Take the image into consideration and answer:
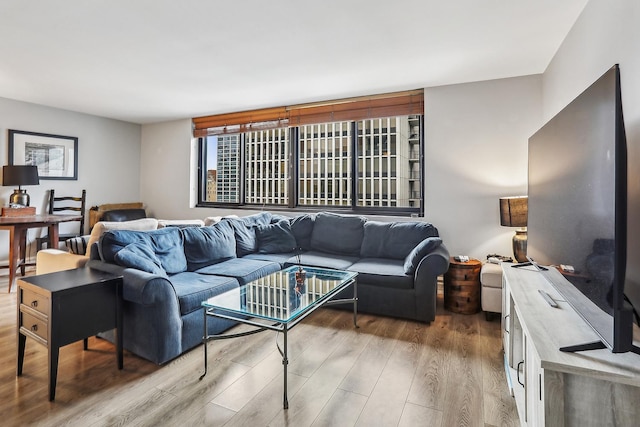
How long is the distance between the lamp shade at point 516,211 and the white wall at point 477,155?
46 cm

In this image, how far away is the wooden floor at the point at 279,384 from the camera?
1671 mm

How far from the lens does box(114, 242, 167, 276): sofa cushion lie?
230 cm

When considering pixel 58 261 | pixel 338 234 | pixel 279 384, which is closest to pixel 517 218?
pixel 338 234

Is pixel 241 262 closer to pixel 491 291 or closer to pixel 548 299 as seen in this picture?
pixel 491 291

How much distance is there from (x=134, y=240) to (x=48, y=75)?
93.0 inches

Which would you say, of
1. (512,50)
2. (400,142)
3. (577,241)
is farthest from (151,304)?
(400,142)

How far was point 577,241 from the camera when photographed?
1.37 meters

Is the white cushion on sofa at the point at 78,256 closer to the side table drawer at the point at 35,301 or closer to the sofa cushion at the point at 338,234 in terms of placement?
the side table drawer at the point at 35,301

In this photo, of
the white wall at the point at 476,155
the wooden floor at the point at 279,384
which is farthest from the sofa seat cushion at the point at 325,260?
the white wall at the point at 476,155

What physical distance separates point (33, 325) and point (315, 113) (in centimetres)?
357

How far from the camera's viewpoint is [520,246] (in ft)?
10.1

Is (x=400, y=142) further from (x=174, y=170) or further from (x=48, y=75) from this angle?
(x=48, y=75)

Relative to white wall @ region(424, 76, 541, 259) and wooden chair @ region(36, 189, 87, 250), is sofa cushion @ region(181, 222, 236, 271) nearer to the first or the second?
white wall @ region(424, 76, 541, 259)

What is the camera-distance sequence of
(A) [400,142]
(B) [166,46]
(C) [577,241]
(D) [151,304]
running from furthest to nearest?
(A) [400,142]
(B) [166,46]
(D) [151,304]
(C) [577,241]
